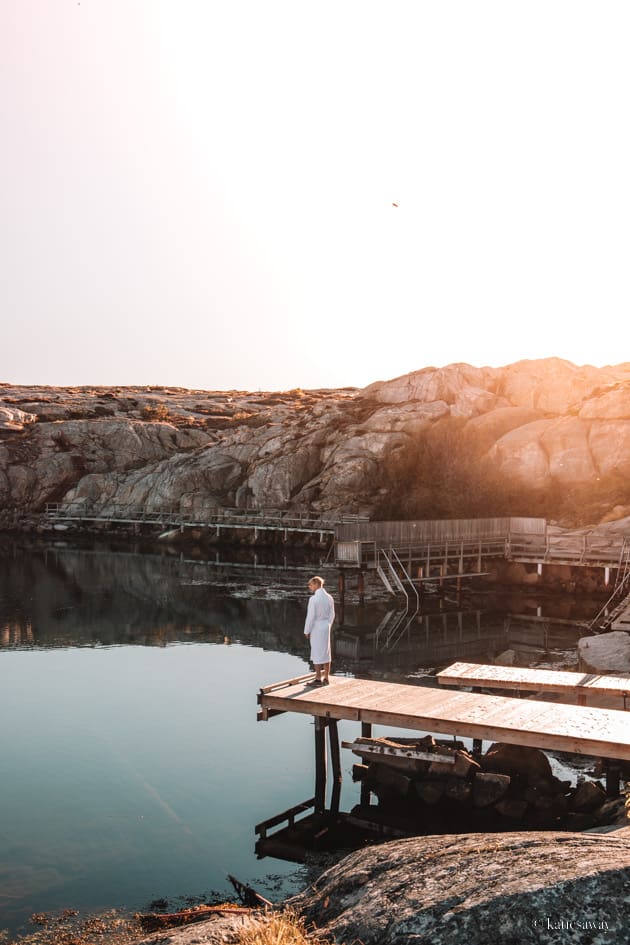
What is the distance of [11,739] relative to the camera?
23.0m

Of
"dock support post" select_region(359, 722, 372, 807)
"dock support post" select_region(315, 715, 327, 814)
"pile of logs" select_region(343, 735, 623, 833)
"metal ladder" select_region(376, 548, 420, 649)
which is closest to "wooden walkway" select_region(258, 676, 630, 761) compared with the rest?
"dock support post" select_region(315, 715, 327, 814)

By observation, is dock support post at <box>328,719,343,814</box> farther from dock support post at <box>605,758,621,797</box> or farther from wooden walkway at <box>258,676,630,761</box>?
dock support post at <box>605,758,621,797</box>

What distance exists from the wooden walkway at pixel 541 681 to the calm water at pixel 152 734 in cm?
382

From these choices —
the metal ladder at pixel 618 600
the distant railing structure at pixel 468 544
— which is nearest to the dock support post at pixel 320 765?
the metal ladder at pixel 618 600

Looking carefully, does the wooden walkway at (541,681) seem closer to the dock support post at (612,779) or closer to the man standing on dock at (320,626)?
the dock support post at (612,779)

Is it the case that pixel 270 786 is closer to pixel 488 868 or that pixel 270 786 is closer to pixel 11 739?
pixel 11 739

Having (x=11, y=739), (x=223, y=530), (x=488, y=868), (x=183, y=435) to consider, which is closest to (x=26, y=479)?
(x=183, y=435)

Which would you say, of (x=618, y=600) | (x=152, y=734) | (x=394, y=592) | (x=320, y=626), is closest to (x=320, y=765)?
(x=320, y=626)

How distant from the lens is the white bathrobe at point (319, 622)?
18.9 meters

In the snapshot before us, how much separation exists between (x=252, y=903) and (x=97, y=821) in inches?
198

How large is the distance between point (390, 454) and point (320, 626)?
53.2m

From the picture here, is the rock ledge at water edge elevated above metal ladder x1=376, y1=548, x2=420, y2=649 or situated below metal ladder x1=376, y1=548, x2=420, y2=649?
above

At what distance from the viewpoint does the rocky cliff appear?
6444cm

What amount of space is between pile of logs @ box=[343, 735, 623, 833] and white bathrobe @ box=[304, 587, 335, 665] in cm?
222
